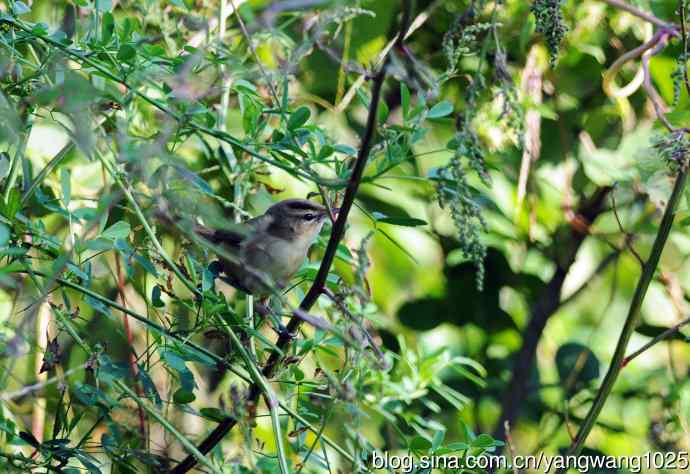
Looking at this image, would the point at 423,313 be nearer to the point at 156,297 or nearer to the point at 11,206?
the point at 156,297

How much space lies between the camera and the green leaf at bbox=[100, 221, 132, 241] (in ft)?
5.71

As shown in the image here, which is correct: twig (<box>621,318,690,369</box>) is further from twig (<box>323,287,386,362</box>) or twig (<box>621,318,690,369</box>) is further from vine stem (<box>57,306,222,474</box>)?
vine stem (<box>57,306,222,474</box>)

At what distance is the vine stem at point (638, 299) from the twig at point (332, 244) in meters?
0.78

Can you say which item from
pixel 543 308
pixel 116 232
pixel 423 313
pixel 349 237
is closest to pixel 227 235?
pixel 349 237

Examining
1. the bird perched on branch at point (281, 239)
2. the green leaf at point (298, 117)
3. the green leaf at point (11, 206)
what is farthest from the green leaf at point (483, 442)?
the green leaf at point (11, 206)

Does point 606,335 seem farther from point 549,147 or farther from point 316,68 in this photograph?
point 316,68

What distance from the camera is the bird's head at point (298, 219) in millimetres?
2494

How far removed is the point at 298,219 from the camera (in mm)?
2621

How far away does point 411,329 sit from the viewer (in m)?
3.60

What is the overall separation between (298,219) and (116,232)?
0.92 metres

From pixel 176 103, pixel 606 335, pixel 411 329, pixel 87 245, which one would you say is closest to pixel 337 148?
pixel 176 103

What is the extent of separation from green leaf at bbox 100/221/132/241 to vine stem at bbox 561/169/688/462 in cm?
118

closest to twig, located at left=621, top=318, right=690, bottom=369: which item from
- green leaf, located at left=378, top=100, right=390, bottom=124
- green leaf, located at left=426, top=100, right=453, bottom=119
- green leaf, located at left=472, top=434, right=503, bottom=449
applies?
green leaf, located at left=472, top=434, right=503, bottom=449

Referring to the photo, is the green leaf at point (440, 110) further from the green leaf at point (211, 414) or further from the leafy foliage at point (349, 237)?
the green leaf at point (211, 414)
